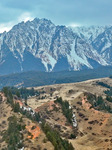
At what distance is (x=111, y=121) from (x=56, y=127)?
42.3 meters

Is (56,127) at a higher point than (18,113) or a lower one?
lower

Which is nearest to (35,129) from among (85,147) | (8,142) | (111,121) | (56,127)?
(8,142)

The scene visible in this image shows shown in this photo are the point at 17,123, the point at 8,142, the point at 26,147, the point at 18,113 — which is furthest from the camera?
the point at 18,113

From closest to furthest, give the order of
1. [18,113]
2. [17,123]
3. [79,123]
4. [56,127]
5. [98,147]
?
[98,147] → [17,123] → [18,113] → [56,127] → [79,123]

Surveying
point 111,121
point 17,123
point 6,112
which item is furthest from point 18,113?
point 111,121

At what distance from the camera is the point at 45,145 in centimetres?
11519

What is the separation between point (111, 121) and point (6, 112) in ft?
260

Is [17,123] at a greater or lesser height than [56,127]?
greater

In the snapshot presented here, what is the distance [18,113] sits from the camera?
166 metres

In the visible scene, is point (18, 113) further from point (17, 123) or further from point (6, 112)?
point (17, 123)

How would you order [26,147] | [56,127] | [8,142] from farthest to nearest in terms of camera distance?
1. [56,127]
2. [8,142]
3. [26,147]

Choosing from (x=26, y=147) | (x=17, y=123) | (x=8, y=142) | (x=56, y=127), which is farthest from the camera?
(x=56, y=127)

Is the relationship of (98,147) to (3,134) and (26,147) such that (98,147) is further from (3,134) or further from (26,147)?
(3,134)

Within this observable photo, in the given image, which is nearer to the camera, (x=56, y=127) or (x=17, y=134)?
(x=17, y=134)
